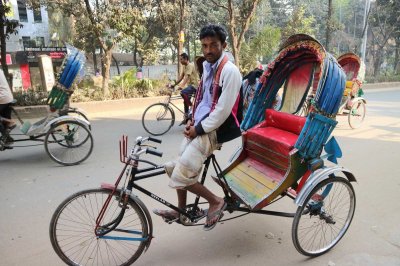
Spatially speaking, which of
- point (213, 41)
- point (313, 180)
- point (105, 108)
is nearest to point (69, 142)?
point (213, 41)

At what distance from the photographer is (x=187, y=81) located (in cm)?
733

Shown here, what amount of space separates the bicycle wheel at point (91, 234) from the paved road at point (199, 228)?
15 centimetres

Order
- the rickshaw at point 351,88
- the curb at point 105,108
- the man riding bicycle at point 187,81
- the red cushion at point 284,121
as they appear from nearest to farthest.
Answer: the red cushion at point 284,121, the man riding bicycle at point 187,81, the rickshaw at point 351,88, the curb at point 105,108

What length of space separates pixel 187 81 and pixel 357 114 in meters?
4.01

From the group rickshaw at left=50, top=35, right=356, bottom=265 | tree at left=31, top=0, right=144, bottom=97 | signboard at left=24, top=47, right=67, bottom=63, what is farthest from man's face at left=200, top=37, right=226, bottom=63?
signboard at left=24, top=47, right=67, bottom=63

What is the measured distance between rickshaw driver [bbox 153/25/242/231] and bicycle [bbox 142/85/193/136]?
419cm

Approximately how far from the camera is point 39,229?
324cm

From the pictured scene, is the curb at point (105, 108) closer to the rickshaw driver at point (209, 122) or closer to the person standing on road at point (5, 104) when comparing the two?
the person standing on road at point (5, 104)

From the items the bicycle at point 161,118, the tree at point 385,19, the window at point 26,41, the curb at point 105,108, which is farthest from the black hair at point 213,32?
the window at point 26,41

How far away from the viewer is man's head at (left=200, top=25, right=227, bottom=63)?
8.21ft

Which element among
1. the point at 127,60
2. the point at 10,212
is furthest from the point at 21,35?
the point at 10,212

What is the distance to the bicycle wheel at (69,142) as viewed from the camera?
507 centimetres

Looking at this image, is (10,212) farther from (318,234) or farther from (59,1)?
(59,1)

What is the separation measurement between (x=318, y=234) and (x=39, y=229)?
2632 mm
